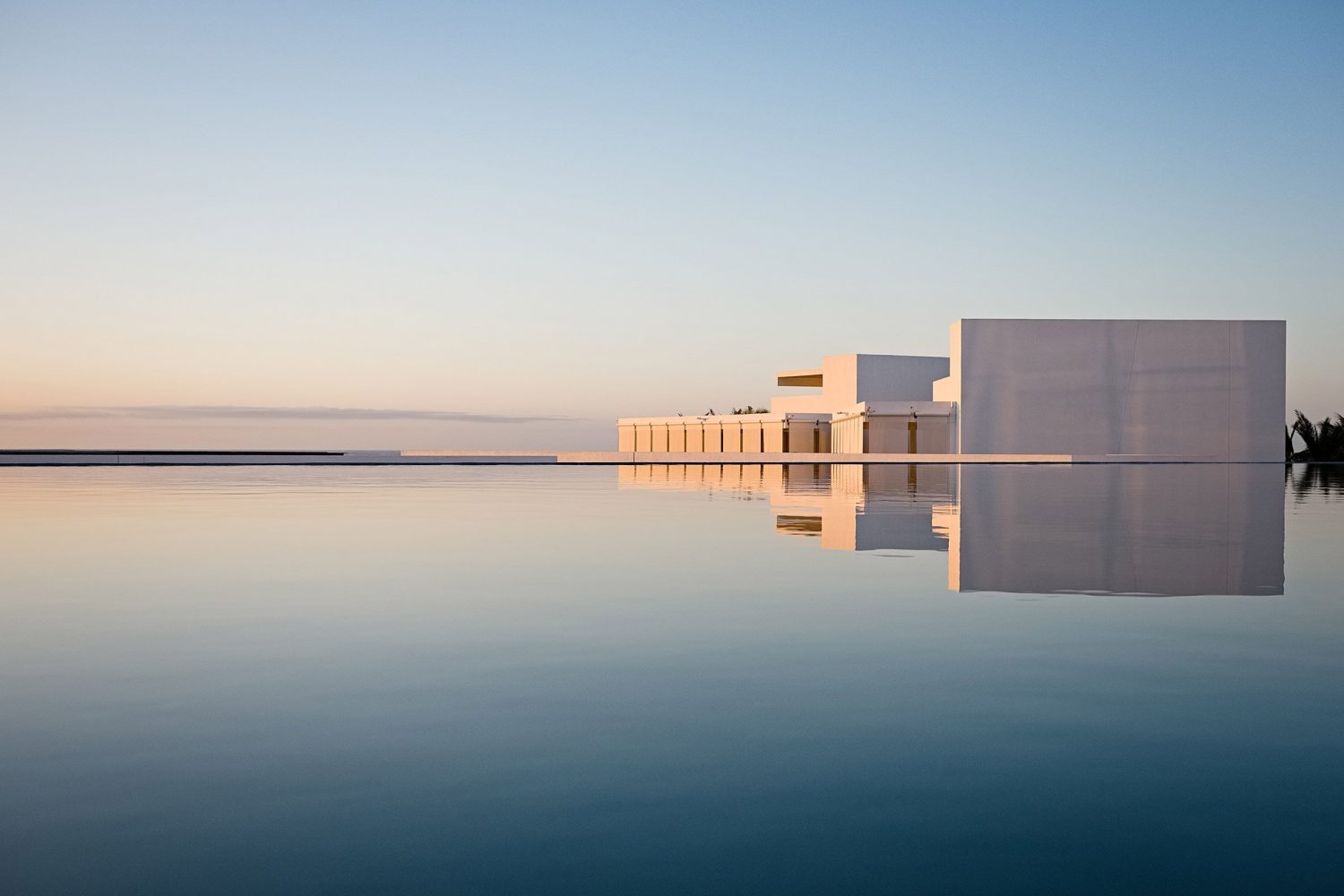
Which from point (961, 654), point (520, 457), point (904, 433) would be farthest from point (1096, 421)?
point (961, 654)

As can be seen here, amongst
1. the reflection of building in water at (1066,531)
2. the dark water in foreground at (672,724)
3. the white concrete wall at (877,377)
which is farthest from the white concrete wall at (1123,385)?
the dark water in foreground at (672,724)

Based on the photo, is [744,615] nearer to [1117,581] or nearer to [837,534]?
[1117,581]

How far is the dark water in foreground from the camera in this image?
3.35 m

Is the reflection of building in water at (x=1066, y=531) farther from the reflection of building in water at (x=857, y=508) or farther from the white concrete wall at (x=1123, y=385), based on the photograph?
the white concrete wall at (x=1123, y=385)

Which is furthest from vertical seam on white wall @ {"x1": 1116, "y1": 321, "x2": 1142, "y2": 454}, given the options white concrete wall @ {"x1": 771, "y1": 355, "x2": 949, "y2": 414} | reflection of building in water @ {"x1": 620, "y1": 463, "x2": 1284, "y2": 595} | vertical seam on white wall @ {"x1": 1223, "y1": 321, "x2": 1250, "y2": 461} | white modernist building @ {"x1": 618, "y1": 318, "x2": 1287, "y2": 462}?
reflection of building in water @ {"x1": 620, "y1": 463, "x2": 1284, "y2": 595}

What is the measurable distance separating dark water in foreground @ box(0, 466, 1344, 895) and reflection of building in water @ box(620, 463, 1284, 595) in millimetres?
157

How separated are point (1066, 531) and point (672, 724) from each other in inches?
439

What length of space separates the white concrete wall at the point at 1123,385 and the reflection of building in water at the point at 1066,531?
3259 cm

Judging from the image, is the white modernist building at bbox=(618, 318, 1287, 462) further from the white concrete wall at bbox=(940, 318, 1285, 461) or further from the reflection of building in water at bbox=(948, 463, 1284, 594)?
the reflection of building in water at bbox=(948, 463, 1284, 594)

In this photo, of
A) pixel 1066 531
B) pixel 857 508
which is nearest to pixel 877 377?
pixel 857 508

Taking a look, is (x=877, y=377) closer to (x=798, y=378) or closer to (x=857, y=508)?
(x=798, y=378)

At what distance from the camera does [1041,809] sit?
149 inches

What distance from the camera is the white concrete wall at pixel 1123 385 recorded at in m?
61.4

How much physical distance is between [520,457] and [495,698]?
61.3 meters
